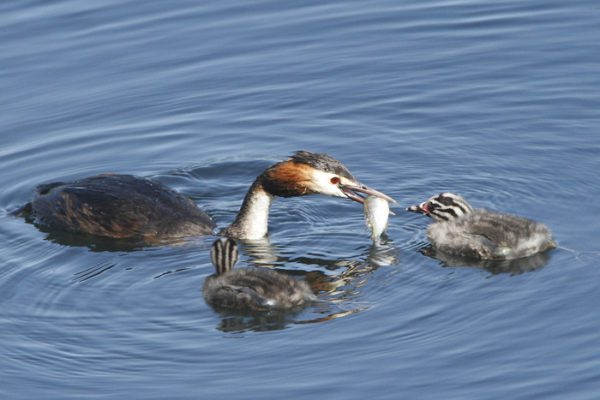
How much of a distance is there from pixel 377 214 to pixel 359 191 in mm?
404

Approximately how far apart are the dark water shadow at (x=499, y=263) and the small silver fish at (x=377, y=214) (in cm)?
41

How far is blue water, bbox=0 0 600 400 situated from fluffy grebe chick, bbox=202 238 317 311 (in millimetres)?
131

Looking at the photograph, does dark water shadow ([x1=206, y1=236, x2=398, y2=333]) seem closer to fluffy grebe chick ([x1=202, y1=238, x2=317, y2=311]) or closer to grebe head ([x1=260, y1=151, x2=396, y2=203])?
fluffy grebe chick ([x1=202, y1=238, x2=317, y2=311])

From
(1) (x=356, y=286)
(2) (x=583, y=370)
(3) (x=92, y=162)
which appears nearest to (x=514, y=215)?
(1) (x=356, y=286)

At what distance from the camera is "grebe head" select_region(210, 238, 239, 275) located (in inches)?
440

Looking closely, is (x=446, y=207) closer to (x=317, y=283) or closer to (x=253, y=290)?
(x=317, y=283)

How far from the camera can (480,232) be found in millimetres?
11688

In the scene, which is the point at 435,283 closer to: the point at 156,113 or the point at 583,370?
the point at 583,370

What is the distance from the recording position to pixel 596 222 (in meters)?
12.0

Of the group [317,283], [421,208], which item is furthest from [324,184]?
[317,283]

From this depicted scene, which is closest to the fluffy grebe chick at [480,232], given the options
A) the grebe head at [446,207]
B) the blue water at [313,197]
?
the grebe head at [446,207]

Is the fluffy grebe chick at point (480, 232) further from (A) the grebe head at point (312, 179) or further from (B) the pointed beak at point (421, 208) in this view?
(A) the grebe head at point (312, 179)

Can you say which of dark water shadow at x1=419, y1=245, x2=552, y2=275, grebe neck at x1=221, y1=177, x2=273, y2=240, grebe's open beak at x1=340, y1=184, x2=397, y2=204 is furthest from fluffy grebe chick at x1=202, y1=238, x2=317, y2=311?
grebe neck at x1=221, y1=177, x2=273, y2=240

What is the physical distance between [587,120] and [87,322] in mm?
5818
